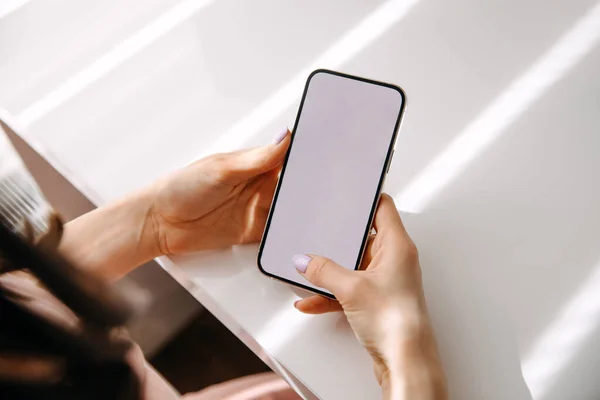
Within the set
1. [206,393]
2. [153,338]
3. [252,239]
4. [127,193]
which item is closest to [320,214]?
[252,239]

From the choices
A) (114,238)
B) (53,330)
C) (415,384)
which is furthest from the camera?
(53,330)

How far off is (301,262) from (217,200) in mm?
109

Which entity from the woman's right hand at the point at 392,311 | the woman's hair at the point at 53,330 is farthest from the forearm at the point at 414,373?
the woman's hair at the point at 53,330

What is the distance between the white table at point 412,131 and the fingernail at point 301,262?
0.04 m

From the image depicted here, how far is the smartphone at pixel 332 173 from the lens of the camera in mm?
441

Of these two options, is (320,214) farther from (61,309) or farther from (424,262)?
(61,309)

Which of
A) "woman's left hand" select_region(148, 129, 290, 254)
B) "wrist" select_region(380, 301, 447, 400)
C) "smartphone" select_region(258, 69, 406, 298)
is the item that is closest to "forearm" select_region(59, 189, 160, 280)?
"woman's left hand" select_region(148, 129, 290, 254)

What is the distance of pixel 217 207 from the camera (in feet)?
1.65

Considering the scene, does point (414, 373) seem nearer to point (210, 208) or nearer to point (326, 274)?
point (326, 274)

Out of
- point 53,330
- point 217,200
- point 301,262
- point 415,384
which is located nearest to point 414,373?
point 415,384

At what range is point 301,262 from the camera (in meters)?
0.43

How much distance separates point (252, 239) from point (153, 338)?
50 cm

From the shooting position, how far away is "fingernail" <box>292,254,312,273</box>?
17.1 inches

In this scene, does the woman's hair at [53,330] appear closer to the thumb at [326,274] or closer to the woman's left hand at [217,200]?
the woman's left hand at [217,200]
